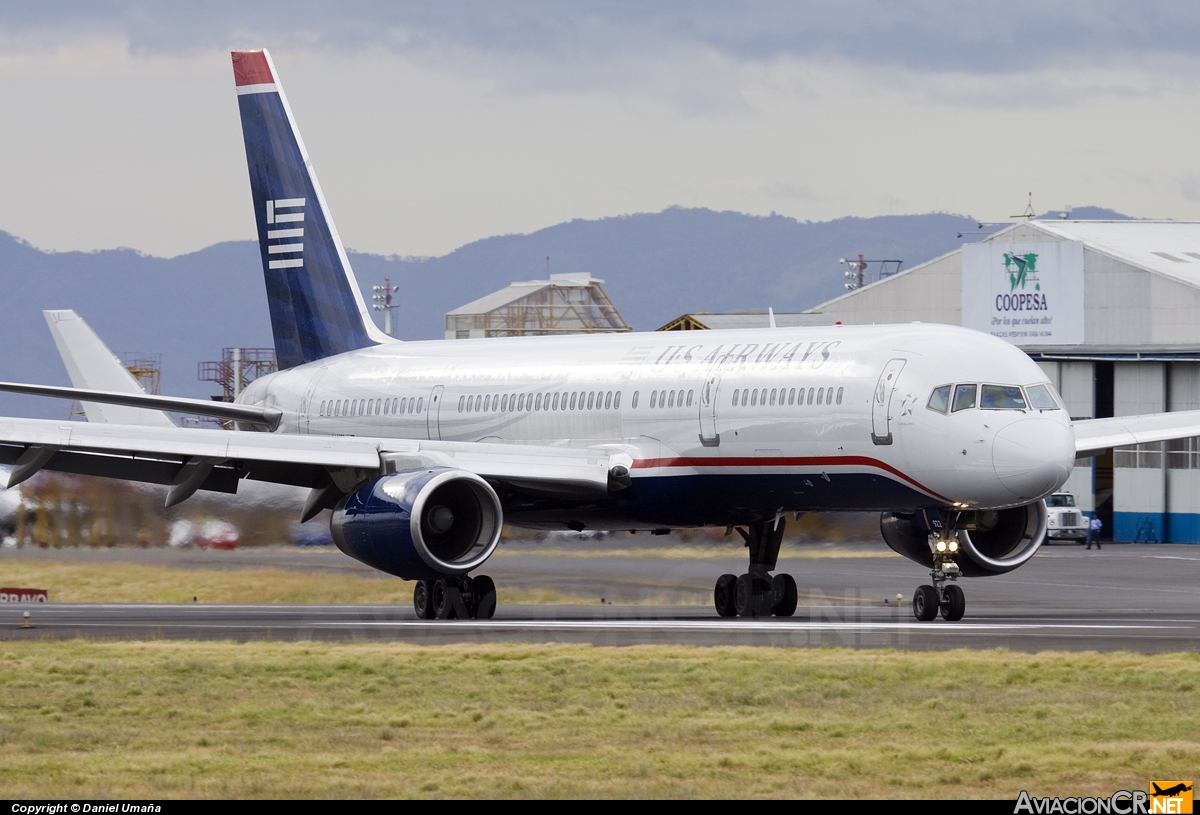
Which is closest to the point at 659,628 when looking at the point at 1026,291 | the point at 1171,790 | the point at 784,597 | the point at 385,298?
the point at 784,597

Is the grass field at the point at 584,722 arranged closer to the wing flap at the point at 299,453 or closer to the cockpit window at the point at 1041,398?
the wing flap at the point at 299,453

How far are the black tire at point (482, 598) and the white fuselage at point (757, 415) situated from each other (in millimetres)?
2265

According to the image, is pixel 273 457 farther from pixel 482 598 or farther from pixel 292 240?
pixel 292 240

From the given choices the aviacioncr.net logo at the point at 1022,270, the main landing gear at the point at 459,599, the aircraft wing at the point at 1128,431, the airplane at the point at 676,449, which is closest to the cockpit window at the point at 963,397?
the airplane at the point at 676,449

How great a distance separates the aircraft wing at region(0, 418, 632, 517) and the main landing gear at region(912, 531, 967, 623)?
17.2ft

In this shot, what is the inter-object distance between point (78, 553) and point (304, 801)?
1062 inches

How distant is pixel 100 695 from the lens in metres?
18.0

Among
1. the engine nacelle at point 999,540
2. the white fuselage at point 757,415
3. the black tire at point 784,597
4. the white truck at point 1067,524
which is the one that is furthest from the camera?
the white truck at point 1067,524

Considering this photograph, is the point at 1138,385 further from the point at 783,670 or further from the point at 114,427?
the point at 783,670

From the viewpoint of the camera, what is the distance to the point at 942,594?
87.4 ft

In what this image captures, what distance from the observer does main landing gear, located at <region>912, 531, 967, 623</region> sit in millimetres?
26500

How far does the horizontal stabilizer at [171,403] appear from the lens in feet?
101

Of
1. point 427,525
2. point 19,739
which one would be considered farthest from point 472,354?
point 19,739

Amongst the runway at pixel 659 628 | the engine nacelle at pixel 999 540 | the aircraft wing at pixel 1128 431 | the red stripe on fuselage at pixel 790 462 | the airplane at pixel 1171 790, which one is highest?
the aircraft wing at pixel 1128 431
